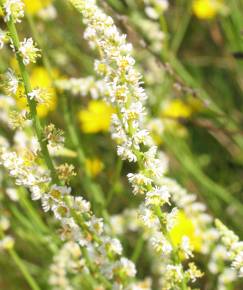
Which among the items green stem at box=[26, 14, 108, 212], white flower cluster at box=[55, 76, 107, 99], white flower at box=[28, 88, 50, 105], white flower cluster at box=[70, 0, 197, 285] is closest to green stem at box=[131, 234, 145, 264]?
green stem at box=[26, 14, 108, 212]

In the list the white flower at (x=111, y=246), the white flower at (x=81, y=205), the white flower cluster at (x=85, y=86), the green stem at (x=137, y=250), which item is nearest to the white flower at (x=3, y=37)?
the white flower at (x=81, y=205)

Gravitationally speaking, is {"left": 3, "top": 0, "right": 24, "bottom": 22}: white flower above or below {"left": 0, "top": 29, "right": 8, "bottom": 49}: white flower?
above

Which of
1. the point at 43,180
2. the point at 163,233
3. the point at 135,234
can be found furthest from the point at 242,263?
the point at 135,234

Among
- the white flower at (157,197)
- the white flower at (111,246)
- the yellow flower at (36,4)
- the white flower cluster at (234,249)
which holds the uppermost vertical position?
the yellow flower at (36,4)

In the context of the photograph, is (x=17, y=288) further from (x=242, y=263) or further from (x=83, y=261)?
(x=242, y=263)

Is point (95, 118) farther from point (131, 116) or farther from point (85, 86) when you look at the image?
point (131, 116)

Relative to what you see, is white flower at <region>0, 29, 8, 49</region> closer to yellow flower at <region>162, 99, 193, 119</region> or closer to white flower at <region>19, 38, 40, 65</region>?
white flower at <region>19, 38, 40, 65</region>

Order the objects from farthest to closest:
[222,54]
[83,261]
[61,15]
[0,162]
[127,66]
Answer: [61,15] < [222,54] < [83,261] < [0,162] < [127,66]

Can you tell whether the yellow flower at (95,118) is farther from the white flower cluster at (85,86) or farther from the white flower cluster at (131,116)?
→ the white flower cluster at (131,116)

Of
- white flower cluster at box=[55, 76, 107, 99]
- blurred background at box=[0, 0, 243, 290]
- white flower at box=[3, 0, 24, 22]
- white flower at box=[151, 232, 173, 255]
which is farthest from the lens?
blurred background at box=[0, 0, 243, 290]
